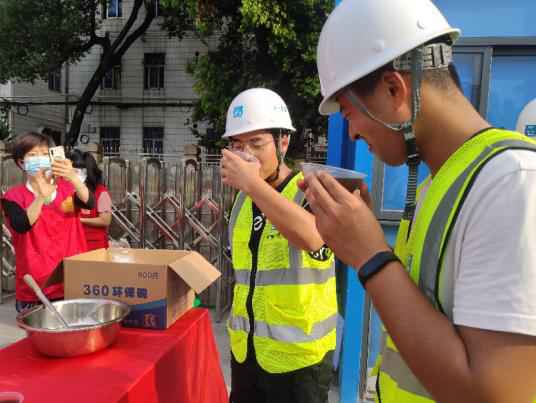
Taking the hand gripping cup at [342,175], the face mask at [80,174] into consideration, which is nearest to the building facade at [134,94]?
the face mask at [80,174]

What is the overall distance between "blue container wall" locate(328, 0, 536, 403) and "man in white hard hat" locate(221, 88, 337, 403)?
57.6 inches

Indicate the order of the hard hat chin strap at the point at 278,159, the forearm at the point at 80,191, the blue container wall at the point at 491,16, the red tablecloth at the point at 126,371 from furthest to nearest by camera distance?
the blue container wall at the point at 491,16 < the forearm at the point at 80,191 < the hard hat chin strap at the point at 278,159 < the red tablecloth at the point at 126,371

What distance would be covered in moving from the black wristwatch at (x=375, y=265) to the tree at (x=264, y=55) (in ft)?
32.8

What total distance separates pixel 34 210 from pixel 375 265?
2.52m

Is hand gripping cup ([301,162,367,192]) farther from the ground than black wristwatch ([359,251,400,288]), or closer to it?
farther from the ground

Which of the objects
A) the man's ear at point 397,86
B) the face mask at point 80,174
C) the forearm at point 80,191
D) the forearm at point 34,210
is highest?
the man's ear at point 397,86

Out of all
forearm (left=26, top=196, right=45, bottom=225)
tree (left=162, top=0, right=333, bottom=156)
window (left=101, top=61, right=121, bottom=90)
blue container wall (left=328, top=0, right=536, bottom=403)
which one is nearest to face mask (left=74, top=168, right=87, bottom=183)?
forearm (left=26, top=196, right=45, bottom=225)

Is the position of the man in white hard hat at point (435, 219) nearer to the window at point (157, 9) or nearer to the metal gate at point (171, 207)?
the metal gate at point (171, 207)

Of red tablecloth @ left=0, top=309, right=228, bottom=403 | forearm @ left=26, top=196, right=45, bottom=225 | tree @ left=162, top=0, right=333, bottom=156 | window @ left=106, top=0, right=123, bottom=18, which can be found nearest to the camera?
red tablecloth @ left=0, top=309, right=228, bottom=403

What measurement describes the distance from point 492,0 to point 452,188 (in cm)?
312

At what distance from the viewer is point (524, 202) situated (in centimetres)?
66

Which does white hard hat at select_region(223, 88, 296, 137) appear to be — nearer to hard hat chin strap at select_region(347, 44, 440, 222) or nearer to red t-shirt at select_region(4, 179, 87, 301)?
hard hat chin strap at select_region(347, 44, 440, 222)

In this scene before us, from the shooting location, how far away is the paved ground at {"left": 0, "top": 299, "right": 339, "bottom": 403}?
3979 millimetres

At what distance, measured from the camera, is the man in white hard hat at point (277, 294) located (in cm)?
171
